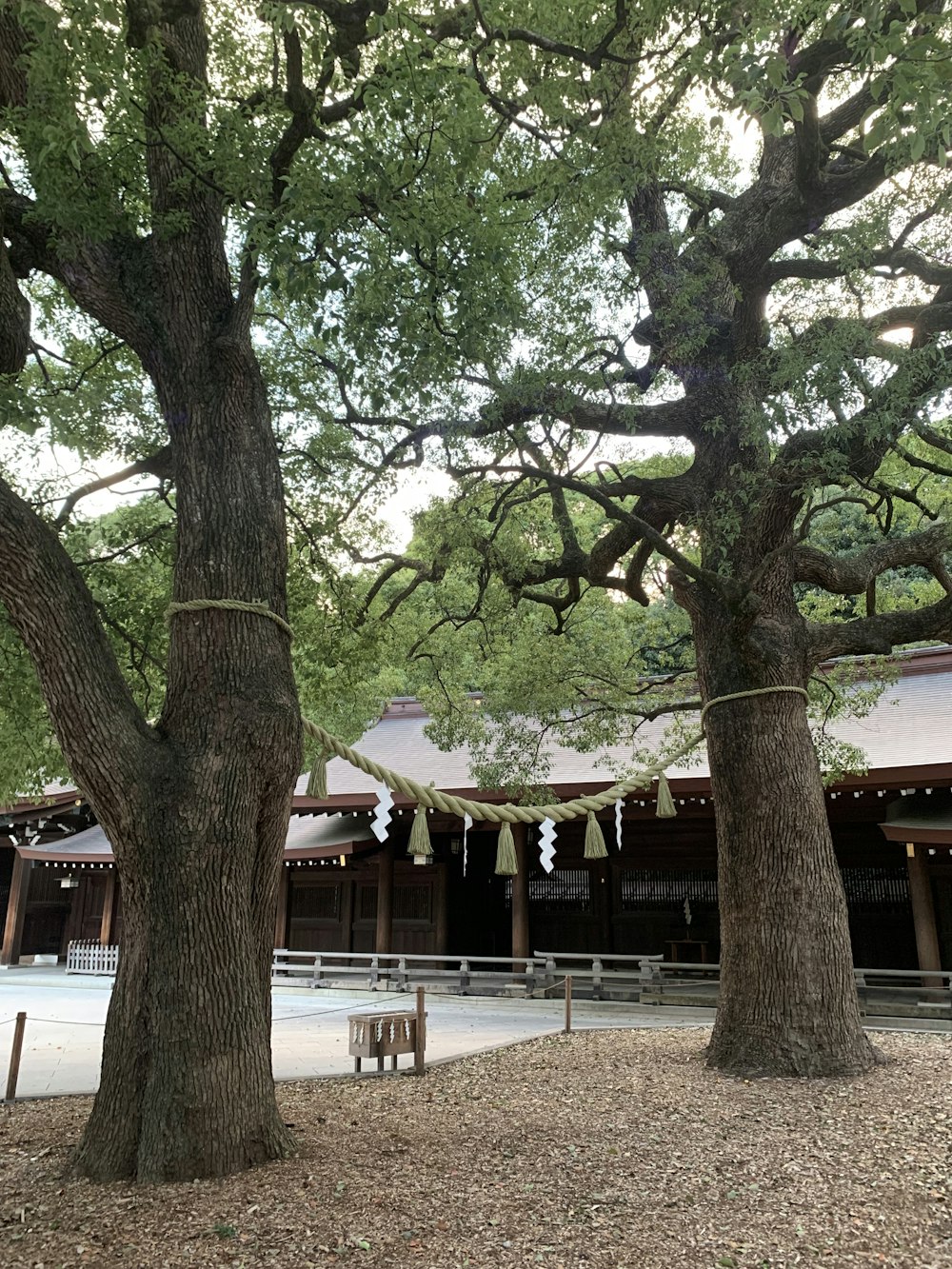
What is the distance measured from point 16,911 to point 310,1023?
998 centimetres

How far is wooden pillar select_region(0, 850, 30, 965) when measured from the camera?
54.7 feet

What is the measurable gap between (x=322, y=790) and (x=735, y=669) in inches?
130

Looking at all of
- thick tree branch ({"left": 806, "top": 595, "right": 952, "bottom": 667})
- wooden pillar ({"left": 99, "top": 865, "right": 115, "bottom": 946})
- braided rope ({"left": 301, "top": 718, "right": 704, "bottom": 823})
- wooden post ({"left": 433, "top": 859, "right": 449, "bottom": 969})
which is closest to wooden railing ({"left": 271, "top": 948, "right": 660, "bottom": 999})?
wooden post ({"left": 433, "top": 859, "right": 449, "bottom": 969})

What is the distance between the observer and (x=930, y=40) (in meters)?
2.89

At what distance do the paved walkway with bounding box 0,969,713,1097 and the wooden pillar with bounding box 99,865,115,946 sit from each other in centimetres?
144

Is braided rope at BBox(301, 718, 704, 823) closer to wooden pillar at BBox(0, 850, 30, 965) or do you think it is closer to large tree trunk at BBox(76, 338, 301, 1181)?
large tree trunk at BBox(76, 338, 301, 1181)

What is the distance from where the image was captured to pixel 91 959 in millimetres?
15828

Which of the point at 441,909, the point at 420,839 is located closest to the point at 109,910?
the point at 441,909

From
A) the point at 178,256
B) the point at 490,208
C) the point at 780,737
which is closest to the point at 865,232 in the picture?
the point at 490,208

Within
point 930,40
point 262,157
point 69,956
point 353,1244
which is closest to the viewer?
point 930,40

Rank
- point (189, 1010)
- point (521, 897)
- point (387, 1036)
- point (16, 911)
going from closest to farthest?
1. point (189, 1010)
2. point (387, 1036)
3. point (521, 897)
4. point (16, 911)

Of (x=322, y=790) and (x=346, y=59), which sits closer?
(x=346, y=59)

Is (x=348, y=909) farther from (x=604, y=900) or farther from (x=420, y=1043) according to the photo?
(x=420, y=1043)

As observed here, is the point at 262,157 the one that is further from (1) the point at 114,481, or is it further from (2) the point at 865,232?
(2) the point at 865,232
